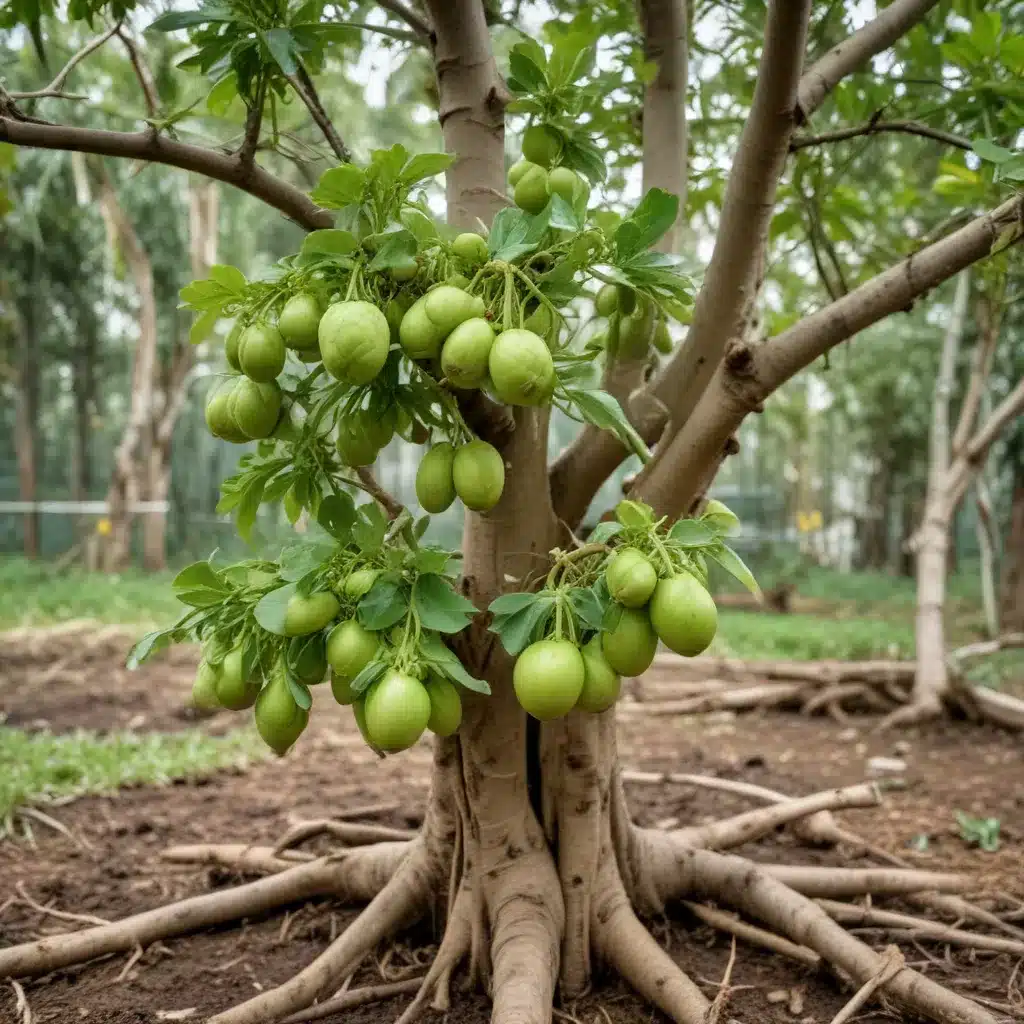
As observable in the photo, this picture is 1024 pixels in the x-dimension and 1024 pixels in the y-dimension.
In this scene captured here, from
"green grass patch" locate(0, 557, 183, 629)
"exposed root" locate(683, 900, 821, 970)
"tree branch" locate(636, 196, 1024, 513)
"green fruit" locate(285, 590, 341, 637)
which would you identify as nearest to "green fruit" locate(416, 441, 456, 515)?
"green fruit" locate(285, 590, 341, 637)

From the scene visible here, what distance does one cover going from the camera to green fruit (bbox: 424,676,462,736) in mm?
1656

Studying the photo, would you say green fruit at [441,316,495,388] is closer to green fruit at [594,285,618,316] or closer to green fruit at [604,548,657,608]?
green fruit at [604,548,657,608]

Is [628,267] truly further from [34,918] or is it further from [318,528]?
[34,918]

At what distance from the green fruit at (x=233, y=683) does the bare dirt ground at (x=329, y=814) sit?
98 centimetres

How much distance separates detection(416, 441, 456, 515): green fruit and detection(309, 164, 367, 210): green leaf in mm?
443

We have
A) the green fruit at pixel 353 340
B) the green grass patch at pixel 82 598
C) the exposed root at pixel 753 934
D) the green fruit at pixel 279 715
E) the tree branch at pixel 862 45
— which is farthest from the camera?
the green grass patch at pixel 82 598

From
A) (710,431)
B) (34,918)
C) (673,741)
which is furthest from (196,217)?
(710,431)

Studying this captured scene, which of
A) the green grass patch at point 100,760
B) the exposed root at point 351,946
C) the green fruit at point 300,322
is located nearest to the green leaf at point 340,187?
the green fruit at point 300,322

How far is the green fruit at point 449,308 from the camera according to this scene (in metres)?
1.46

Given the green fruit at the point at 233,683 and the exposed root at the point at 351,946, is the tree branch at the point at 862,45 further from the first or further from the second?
the exposed root at the point at 351,946

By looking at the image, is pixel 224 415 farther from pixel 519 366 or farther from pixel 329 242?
pixel 519 366

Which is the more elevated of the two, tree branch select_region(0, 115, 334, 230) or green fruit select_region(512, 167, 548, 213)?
tree branch select_region(0, 115, 334, 230)

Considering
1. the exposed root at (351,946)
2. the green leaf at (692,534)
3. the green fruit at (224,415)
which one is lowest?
the exposed root at (351,946)

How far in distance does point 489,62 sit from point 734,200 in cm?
61
